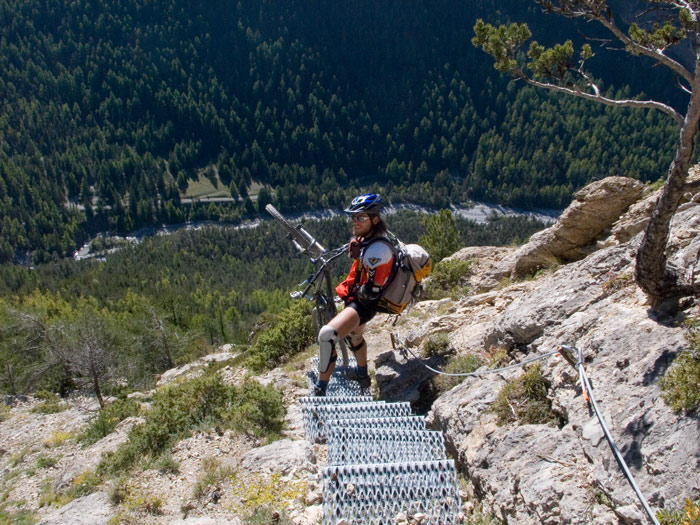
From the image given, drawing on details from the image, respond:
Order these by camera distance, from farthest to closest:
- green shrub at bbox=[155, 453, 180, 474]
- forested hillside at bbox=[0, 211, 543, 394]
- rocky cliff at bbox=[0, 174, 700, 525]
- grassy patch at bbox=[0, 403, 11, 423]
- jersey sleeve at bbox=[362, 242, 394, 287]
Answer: forested hillside at bbox=[0, 211, 543, 394] < grassy patch at bbox=[0, 403, 11, 423] < jersey sleeve at bbox=[362, 242, 394, 287] < green shrub at bbox=[155, 453, 180, 474] < rocky cliff at bbox=[0, 174, 700, 525]

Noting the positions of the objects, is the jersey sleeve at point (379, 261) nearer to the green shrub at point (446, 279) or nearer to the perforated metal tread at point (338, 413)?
the perforated metal tread at point (338, 413)

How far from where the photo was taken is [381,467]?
455 cm

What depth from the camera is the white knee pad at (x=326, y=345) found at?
690cm

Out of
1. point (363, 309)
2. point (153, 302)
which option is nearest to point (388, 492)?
point (363, 309)

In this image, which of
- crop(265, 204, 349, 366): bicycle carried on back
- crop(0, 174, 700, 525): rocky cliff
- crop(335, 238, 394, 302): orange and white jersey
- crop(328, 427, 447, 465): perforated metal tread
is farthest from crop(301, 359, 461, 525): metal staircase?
crop(265, 204, 349, 366): bicycle carried on back

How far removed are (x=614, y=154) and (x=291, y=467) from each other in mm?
205849

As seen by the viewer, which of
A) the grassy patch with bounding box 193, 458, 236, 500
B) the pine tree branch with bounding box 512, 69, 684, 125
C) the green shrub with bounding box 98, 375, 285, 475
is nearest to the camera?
the pine tree branch with bounding box 512, 69, 684, 125

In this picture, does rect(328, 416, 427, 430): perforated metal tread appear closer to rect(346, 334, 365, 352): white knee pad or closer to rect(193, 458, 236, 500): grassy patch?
rect(193, 458, 236, 500): grassy patch

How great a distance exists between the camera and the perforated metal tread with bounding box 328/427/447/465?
5.07 metres

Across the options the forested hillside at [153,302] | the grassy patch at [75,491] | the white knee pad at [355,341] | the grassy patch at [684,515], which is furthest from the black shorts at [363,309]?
the forested hillside at [153,302]

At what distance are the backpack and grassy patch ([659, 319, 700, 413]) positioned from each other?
3341 millimetres

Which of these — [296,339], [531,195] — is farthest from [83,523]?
[531,195]

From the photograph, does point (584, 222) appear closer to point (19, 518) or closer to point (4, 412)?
point (19, 518)

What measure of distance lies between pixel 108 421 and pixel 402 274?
6.54m
